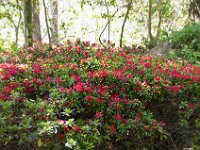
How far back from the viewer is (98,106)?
10.3 ft

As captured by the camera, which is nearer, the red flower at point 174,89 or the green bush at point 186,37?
the red flower at point 174,89

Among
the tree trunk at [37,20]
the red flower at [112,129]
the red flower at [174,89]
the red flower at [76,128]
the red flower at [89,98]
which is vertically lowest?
the red flower at [112,129]

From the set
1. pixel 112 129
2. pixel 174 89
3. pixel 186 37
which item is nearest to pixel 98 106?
pixel 112 129

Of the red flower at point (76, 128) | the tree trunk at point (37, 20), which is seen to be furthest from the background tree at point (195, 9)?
the red flower at point (76, 128)

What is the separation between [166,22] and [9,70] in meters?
11.6

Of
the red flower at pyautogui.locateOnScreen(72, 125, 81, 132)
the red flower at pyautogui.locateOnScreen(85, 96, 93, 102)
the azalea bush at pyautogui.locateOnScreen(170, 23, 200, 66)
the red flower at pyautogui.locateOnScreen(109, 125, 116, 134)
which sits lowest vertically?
the red flower at pyautogui.locateOnScreen(109, 125, 116, 134)

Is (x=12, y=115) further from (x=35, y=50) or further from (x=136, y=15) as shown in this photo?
(x=136, y=15)

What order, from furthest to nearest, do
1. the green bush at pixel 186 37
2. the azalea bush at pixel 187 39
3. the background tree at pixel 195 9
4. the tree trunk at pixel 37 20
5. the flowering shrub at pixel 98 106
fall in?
the tree trunk at pixel 37 20 → the background tree at pixel 195 9 → the green bush at pixel 186 37 → the azalea bush at pixel 187 39 → the flowering shrub at pixel 98 106

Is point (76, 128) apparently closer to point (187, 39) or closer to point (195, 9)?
point (187, 39)

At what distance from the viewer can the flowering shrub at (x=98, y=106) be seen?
2.67 m

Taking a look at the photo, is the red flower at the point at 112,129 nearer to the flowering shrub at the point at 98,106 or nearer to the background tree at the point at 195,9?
the flowering shrub at the point at 98,106

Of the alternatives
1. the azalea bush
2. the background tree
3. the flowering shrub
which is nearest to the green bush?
the azalea bush

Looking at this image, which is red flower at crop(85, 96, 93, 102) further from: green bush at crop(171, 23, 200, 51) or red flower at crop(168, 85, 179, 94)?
green bush at crop(171, 23, 200, 51)

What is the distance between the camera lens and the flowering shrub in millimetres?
2670
